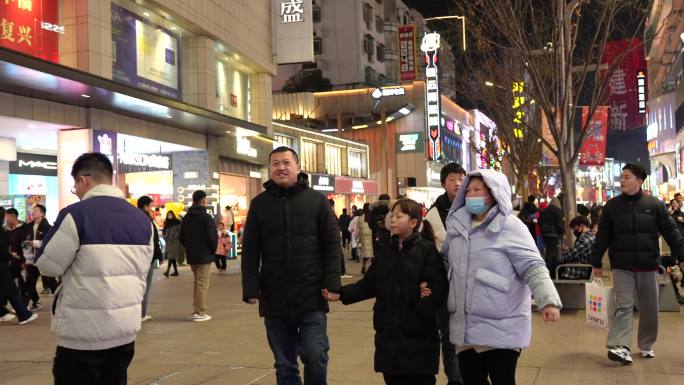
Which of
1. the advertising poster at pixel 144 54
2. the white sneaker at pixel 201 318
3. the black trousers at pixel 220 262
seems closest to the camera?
the white sneaker at pixel 201 318

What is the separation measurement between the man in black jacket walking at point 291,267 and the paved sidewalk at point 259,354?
1.56 meters

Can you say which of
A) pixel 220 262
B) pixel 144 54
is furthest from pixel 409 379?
pixel 144 54

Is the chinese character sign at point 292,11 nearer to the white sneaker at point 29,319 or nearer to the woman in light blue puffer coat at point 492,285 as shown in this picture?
the white sneaker at point 29,319

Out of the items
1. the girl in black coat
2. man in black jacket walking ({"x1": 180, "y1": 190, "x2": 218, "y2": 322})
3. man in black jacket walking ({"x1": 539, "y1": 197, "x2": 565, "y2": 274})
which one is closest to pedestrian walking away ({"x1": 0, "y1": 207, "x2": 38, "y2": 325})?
man in black jacket walking ({"x1": 180, "y1": 190, "x2": 218, "y2": 322})

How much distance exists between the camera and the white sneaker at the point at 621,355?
263 inches

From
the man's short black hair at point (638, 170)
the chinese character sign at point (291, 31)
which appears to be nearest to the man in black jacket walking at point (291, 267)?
the man's short black hair at point (638, 170)

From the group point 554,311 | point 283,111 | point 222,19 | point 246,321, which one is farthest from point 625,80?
point 554,311

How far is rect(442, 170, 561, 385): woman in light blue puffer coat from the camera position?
155 inches

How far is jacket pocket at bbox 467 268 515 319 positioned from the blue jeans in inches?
49.8

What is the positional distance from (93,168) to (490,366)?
260 centimetres

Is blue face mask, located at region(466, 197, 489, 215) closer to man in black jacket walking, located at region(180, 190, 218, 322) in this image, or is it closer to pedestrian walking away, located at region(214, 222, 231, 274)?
man in black jacket walking, located at region(180, 190, 218, 322)

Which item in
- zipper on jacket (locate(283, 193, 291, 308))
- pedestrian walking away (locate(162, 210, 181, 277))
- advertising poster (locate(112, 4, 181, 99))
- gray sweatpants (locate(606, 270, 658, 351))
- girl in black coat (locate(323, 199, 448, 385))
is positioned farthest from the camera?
pedestrian walking away (locate(162, 210, 181, 277))

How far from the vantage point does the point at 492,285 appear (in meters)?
3.94

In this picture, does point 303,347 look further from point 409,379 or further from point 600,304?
point 600,304
